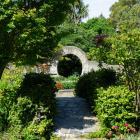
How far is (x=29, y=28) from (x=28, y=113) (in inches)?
86.1

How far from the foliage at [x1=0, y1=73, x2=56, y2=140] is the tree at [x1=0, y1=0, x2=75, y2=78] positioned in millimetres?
1012

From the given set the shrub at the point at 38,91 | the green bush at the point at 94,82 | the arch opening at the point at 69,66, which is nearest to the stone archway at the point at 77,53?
the arch opening at the point at 69,66

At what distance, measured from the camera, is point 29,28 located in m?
11.5

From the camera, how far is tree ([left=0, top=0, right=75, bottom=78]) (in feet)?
37.0

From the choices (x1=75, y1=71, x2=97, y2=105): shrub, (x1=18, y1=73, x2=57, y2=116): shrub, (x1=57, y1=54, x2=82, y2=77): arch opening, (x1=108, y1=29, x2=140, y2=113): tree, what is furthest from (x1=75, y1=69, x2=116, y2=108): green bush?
(x1=57, y1=54, x2=82, y2=77): arch opening

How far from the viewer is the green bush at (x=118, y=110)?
37.8ft

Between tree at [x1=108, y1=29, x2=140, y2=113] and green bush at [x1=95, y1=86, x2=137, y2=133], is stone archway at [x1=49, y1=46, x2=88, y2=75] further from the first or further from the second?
green bush at [x1=95, y1=86, x2=137, y2=133]

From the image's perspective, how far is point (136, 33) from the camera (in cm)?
1202

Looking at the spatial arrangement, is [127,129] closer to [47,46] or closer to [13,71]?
[47,46]

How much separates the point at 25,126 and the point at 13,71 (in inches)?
429

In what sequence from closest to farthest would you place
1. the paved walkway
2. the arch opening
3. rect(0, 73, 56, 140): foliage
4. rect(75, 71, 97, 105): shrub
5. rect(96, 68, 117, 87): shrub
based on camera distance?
1. rect(0, 73, 56, 140): foliage
2. the paved walkway
3. rect(75, 71, 97, 105): shrub
4. rect(96, 68, 117, 87): shrub
5. the arch opening

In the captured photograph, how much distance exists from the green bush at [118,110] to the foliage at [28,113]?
1.43 m

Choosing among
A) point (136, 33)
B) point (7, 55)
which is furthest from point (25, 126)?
point (136, 33)

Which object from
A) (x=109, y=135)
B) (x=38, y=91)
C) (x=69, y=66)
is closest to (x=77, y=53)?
(x=69, y=66)
